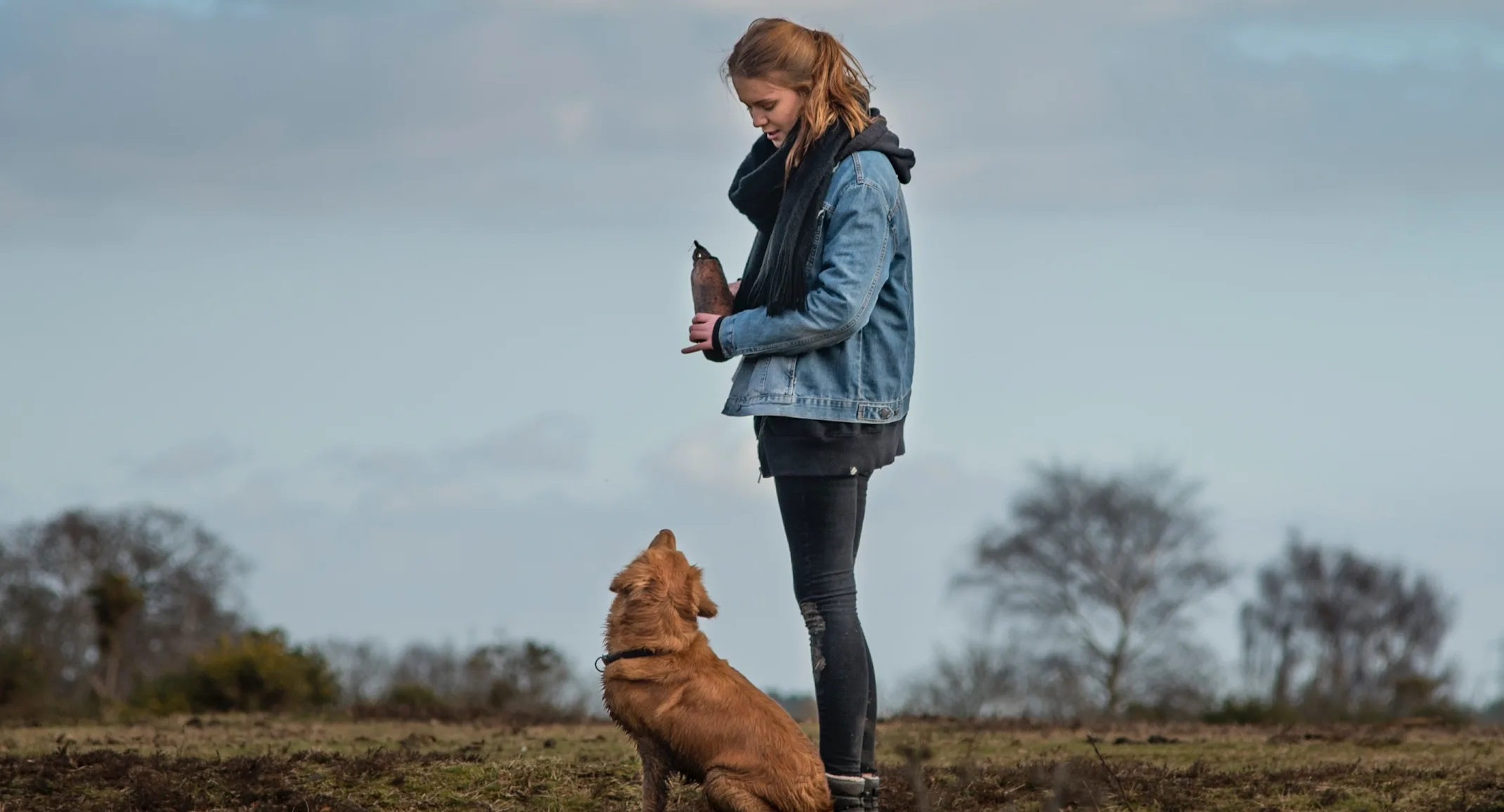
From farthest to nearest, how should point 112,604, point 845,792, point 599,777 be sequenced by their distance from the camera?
point 112,604 → point 599,777 → point 845,792

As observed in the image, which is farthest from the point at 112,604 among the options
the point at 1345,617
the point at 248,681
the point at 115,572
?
the point at 1345,617

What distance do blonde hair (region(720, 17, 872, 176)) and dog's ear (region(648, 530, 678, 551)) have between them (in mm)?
1376

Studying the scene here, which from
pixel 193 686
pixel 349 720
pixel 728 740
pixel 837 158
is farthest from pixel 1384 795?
pixel 193 686

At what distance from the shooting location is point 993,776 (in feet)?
22.7

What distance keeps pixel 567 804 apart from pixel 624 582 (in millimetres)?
1670

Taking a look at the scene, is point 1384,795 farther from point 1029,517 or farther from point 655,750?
point 1029,517

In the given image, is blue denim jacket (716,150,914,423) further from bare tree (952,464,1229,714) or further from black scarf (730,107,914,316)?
bare tree (952,464,1229,714)

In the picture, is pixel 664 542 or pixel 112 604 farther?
pixel 112 604

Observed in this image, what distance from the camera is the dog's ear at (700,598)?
5422mm

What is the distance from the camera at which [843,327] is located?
201 inches

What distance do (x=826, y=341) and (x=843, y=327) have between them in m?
0.07

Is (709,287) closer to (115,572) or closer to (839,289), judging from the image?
(839,289)

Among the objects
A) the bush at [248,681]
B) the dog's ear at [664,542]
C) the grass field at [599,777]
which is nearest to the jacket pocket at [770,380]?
the dog's ear at [664,542]

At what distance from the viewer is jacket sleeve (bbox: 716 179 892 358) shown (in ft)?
16.7
